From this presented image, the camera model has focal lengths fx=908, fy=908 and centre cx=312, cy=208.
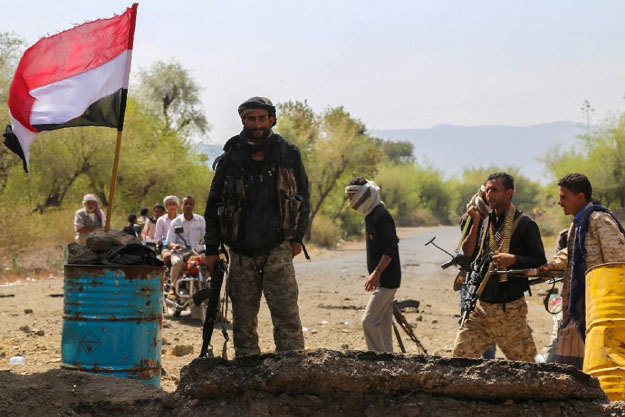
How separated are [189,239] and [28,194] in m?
22.7

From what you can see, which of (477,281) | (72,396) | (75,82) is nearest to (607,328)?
(477,281)

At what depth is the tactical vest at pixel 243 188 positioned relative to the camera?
5.83 meters

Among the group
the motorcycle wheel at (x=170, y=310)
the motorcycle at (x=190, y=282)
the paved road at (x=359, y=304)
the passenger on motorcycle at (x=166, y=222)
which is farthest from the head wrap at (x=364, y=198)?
the motorcycle wheel at (x=170, y=310)

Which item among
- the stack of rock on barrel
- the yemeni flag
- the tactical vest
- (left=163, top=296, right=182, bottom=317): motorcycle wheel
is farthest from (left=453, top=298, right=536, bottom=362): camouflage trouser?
(left=163, top=296, right=182, bottom=317): motorcycle wheel

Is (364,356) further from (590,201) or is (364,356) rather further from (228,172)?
(590,201)

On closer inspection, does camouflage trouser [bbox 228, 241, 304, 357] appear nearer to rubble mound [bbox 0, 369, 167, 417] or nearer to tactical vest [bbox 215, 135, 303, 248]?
tactical vest [bbox 215, 135, 303, 248]

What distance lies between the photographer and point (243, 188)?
19.1 ft

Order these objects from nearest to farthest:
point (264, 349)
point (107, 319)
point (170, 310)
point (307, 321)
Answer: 1. point (107, 319)
2. point (264, 349)
3. point (170, 310)
4. point (307, 321)

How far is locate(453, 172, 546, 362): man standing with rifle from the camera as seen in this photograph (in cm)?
627

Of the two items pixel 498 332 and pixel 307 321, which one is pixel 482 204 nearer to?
pixel 498 332

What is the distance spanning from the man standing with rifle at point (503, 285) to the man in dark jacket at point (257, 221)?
131 centimetres

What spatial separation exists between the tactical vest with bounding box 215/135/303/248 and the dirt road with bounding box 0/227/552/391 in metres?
2.00

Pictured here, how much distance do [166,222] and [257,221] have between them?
7314mm

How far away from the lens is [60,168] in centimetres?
3388
